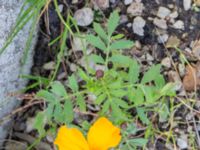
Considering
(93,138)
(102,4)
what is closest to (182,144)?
(93,138)

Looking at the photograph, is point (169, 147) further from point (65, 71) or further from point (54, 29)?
point (54, 29)

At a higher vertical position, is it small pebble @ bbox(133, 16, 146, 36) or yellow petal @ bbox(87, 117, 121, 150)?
small pebble @ bbox(133, 16, 146, 36)

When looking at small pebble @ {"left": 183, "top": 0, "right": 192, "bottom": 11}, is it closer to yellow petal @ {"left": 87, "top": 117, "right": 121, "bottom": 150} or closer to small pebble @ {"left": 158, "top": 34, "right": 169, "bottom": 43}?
small pebble @ {"left": 158, "top": 34, "right": 169, "bottom": 43}

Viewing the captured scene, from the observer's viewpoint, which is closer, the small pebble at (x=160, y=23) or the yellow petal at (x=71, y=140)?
the yellow petal at (x=71, y=140)

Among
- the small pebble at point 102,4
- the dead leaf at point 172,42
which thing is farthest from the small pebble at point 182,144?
the small pebble at point 102,4

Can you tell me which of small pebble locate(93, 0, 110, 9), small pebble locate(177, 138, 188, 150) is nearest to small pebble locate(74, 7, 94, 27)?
small pebble locate(93, 0, 110, 9)

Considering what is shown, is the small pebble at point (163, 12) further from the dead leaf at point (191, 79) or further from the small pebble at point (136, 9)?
the dead leaf at point (191, 79)

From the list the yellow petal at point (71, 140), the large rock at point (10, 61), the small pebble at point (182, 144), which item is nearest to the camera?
the yellow petal at point (71, 140)
